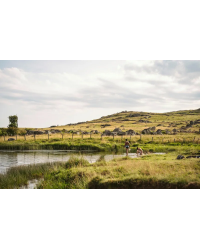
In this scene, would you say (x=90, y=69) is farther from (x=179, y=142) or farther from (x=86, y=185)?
(x=179, y=142)

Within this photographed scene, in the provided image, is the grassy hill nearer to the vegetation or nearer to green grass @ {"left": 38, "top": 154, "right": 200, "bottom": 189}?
green grass @ {"left": 38, "top": 154, "right": 200, "bottom": 189}

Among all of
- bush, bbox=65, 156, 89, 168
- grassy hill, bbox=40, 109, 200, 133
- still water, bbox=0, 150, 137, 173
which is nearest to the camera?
bush, bbox=65, 156, 89, 168

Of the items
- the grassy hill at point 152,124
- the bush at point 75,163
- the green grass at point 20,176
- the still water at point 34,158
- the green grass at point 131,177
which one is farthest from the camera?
the grassy hill at point 152,124

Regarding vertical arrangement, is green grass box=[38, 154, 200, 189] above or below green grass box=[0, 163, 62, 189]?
above

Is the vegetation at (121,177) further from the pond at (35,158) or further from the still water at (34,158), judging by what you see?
the pond at (35,158)

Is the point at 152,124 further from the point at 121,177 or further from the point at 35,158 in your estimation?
the point at 121,177

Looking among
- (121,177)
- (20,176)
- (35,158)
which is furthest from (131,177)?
(35,158)

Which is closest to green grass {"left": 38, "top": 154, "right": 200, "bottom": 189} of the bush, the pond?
the bush

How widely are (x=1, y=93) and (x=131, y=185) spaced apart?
41.5 feet

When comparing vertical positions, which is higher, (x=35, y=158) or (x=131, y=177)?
(x=131, y=177)

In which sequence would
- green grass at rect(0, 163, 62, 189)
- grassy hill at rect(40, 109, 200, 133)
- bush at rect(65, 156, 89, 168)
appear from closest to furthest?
green grass at rect(0, 163, 62, 189) < bush at rect(65, 156, 89, 168) < grassy hill at rect(40, 109, 200, 133)

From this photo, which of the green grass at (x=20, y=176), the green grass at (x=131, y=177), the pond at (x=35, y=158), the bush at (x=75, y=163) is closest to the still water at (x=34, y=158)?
the pond at (x=35, y=158)

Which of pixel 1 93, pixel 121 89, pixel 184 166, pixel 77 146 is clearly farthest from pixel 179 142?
pixel 1 93

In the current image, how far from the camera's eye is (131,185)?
13.0m
